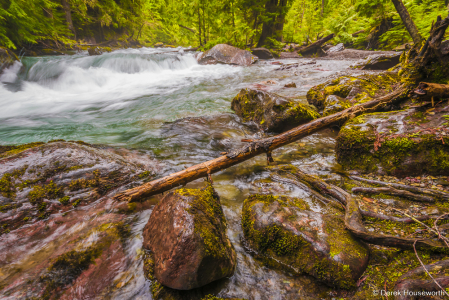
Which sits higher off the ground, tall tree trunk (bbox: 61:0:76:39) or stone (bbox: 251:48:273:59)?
tall tree trunk (bbox: 61:0:76:39)

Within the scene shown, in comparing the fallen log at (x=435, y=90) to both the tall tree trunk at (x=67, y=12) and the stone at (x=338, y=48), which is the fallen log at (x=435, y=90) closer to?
the stone at (x=338, y=48)

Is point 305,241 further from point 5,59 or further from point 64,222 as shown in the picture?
point 5,59

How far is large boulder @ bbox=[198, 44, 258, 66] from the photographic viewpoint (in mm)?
15523

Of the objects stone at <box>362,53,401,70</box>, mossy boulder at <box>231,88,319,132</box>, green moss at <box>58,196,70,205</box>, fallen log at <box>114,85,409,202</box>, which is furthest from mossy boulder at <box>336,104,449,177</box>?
stone at <box>362,53,401,70</box>

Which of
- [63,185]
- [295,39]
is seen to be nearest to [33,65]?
[63,185]

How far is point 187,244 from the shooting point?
167 centimetres

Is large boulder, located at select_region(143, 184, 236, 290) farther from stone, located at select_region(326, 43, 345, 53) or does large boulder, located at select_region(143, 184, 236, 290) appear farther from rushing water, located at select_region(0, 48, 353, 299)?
stone, located at select_region(326, 43, 345, 53)

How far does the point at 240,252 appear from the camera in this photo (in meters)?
2.13

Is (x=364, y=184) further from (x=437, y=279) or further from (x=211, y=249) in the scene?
(x=211, y=249)

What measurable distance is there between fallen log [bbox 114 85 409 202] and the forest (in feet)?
38.3

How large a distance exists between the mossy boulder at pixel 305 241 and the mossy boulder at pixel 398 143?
4.83 feet

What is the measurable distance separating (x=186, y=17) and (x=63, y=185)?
19.7 m

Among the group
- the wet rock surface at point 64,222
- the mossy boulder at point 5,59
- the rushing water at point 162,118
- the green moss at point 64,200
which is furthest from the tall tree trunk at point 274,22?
the green moss at point 64,200

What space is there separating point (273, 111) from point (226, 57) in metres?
12.7
